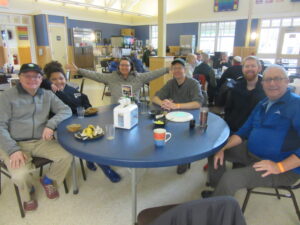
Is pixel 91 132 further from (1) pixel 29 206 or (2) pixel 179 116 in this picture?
(1) pixel 29 206

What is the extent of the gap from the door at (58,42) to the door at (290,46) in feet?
29.1

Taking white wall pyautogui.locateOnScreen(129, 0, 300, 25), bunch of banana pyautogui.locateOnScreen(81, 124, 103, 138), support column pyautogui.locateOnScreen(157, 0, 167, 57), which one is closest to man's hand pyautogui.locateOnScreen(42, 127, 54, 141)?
bunch of banana pyautogui.locateOnScreen(81, 124, 103, 138)

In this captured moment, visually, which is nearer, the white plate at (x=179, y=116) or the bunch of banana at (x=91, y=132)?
the bunch of banana at (x=91, y=132)

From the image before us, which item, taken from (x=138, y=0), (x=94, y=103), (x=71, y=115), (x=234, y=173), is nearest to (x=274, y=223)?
(x=234, y=173)

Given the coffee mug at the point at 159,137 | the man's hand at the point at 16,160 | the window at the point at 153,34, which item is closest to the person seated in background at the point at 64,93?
the man's hand at the point at 16,160

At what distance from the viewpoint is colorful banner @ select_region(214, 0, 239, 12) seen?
9.28 meters

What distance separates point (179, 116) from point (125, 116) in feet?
1.75

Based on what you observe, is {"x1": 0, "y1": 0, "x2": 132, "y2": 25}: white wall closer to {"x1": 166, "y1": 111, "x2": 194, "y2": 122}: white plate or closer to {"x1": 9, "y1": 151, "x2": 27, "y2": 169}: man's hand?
{"x1": 9, "y1": 151, "x2": 27, "y2": 169}: man's hand

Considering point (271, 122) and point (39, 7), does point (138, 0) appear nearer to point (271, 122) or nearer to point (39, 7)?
point (39, 7)

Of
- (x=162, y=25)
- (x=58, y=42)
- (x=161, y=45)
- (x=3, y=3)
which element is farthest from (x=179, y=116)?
(x=58, y=42)

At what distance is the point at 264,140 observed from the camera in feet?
5.27

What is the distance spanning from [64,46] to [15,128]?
824 centimetres

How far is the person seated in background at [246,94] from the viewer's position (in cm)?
221

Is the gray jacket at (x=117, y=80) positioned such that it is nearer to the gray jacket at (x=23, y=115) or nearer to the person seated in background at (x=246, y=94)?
the gray jacket at (x=23, y=115)
